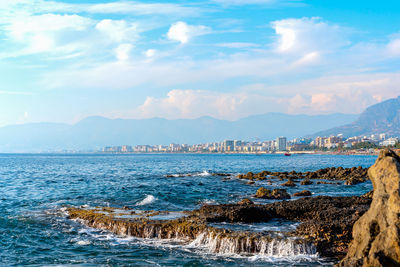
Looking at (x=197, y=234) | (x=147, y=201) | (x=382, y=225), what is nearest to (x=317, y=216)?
(x=197, y=234)

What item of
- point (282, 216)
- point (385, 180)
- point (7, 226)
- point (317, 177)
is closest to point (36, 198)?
point (7, 226)

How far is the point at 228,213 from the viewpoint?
20.5 m

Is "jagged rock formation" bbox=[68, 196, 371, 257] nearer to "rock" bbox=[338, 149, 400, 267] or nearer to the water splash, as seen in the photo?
the water splash

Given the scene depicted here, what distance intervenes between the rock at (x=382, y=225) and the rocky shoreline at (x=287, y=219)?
0.03 metres

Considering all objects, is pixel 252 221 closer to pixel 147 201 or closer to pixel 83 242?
pixel 83 242

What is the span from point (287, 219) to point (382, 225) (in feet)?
32.1

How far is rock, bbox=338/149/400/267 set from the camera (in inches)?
409

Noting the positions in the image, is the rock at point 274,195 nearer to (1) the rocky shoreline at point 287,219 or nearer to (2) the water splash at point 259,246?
(1) the rocky shoreline at point 287,219

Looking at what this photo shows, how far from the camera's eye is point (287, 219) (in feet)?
68.5

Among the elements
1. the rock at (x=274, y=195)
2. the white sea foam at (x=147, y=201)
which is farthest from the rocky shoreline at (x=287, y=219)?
the rock at (x=274, y=195)

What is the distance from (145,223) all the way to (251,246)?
640cm

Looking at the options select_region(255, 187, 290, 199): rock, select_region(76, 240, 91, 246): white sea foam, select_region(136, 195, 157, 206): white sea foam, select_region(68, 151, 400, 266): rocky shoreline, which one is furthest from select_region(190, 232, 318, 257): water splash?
select_region(255, 187, 290, 199): rock

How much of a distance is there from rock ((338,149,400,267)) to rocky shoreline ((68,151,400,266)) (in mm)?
26

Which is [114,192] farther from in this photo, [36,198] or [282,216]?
[282,216]
